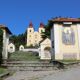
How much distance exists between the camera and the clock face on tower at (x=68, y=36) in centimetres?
2689

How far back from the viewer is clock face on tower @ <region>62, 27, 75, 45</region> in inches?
1059

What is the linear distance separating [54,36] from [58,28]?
3.60 ft

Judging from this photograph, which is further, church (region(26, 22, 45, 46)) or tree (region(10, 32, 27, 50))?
church (region(26, 22, 45, 46))

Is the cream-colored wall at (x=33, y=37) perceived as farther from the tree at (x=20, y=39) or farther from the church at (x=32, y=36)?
the tree at (x=20, y=39)

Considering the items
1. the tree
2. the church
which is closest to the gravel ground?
the tree

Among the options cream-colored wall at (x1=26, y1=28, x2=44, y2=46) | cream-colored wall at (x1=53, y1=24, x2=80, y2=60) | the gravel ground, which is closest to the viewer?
the gravel ground

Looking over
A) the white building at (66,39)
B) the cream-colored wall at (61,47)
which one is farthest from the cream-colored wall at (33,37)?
the cream-colored wall at (61,47)

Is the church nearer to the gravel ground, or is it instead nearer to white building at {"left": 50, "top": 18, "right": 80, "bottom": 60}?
white building at {"left": 50, "top": 18, "right": 80, "bottom": 60}

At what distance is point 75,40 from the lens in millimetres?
27172

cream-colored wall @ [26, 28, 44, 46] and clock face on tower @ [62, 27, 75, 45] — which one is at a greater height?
cream-colored wall @ [26, 28, 44, 46]

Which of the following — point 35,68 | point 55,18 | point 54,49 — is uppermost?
point 55,18

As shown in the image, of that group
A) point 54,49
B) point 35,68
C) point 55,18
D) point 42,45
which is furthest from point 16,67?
point 42,45

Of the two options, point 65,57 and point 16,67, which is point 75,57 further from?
point 16,67

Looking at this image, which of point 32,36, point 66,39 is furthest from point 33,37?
point 66,39
